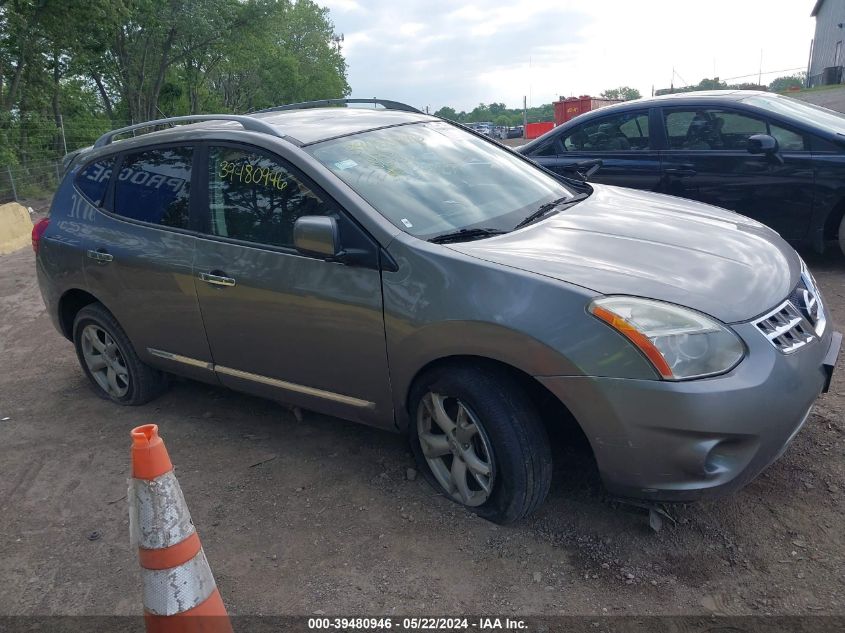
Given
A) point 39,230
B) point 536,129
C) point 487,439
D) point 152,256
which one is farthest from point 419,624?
point 536,129

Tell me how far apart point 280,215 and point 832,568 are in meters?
2.75

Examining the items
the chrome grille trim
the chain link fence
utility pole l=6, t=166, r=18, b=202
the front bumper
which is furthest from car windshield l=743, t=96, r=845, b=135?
utility pole l=6, t=166, r=18, b=202

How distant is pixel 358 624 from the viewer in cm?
269

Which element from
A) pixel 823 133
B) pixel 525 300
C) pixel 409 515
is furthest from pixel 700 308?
pixel 823 133

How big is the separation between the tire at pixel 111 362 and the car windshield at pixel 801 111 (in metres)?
5.39

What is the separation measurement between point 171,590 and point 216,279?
5.97 ft

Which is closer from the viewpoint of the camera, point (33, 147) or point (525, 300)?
point (525, 300)

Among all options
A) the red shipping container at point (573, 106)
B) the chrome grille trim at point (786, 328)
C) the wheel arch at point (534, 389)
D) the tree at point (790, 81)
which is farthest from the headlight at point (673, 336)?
the tree at point (790, 81)

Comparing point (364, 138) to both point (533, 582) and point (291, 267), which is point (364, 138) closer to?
point (291, 267)

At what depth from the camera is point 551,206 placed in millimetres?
3941

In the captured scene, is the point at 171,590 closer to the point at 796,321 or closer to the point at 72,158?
the point at 796,321

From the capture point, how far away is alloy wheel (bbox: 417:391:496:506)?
10.2 feet

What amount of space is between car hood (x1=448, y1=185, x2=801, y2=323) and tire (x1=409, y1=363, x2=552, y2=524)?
19.6 inches

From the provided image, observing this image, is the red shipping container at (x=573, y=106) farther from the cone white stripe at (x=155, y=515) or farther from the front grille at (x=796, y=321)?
the cone white stripe at (x=155, y=515)
